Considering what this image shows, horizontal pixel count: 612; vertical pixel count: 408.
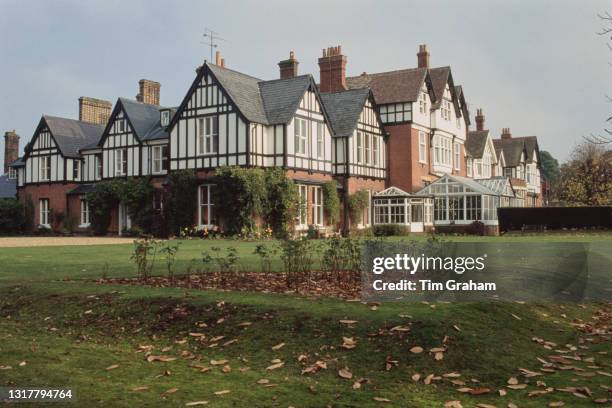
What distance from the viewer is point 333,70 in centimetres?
3709

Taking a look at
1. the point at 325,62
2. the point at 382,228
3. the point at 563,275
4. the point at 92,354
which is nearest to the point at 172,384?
the point at 92,354

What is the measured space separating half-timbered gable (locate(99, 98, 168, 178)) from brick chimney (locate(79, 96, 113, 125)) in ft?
28.7

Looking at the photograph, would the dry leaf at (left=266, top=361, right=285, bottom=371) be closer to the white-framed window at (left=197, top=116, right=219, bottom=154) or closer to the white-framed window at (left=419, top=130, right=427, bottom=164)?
the white-framed window at (left=197, top=116, right=219, bottom=154)

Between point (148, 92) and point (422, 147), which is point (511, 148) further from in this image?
point (148, 92)

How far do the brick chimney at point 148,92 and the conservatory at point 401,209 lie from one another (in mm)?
18163

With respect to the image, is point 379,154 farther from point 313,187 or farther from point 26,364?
point 26,364

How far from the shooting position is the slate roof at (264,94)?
28750 millimetres

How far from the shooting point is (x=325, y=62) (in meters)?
37.5

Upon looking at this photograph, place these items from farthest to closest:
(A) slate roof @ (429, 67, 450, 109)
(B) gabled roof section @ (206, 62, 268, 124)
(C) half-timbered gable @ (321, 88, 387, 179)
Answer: (A) slate roof @ (429, 67, 450, 109) → (C) half-timbered gable @ (321, 88, 387, 179) → (B) gabled roof section @ (206, 62, 268, 124)

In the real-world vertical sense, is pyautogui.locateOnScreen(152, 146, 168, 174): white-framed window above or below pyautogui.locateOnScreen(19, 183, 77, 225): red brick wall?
above

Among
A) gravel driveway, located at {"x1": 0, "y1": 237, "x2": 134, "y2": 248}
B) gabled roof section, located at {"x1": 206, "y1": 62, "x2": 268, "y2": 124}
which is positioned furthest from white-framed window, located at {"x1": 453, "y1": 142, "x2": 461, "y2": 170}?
gravel driveway, located at {"x1": 0, "y1": 237, "x2": 134, "y2": 248}

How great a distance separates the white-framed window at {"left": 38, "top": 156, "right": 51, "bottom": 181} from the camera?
→ 128 feet

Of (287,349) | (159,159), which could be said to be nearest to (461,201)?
(159,159)

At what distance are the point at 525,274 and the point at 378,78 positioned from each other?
32.3 meters
